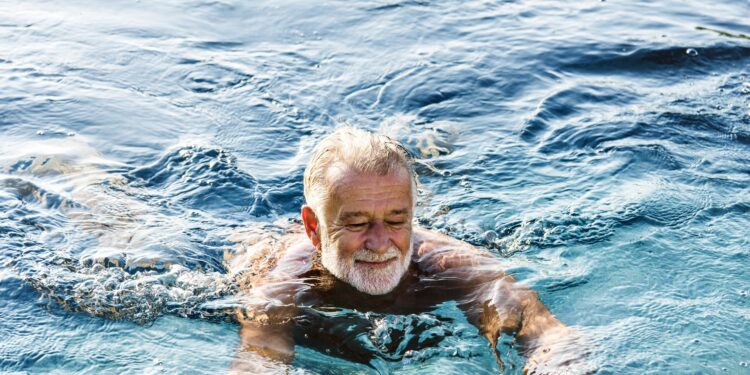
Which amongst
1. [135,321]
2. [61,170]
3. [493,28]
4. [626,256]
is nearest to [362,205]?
[135,321]

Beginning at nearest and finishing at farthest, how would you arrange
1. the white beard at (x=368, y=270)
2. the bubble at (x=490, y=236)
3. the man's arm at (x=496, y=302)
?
the man's arm at (x=496, y=302) → the white beard at (x=368, y=270) → the bubble at (x=490, y=236)

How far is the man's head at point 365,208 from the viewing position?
5035 mm

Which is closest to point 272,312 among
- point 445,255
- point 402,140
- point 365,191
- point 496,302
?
point 365,191

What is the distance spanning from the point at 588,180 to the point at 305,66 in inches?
145

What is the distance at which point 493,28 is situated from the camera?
1102 centimetres

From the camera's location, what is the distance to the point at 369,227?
16.7 ft

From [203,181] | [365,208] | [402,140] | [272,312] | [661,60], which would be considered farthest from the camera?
[661,60]

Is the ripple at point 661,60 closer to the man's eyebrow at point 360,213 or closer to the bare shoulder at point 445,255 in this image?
the bare shoulder at point 445,255

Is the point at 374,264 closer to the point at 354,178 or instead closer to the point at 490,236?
the point at 354,178

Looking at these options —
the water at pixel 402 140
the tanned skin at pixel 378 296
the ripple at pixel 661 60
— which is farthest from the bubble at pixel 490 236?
the ripple at pixel 661 60

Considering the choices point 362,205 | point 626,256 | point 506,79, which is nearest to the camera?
point 362,205

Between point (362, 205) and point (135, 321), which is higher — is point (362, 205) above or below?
above

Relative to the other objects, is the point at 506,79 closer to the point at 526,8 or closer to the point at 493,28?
the point at 493,28

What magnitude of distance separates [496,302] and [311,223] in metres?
1.13
